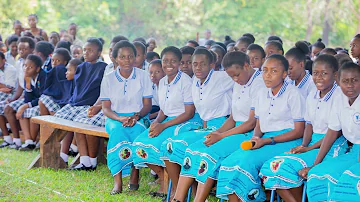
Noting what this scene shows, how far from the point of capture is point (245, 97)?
5039 millimetres

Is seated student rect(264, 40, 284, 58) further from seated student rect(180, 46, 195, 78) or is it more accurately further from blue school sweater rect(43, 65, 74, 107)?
blue school sweater rect(43, 65, 74, 107)

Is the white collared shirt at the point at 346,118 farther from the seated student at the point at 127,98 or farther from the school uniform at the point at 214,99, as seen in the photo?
the seated student at the point at 127,98

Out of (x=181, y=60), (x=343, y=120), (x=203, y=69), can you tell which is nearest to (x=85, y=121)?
(x=181, y=60)

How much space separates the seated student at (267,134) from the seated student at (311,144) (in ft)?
0.33

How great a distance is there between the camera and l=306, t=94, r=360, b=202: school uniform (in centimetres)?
385

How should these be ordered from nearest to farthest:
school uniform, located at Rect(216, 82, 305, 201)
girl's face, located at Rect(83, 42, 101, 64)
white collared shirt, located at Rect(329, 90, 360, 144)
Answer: white collared shirt, located at Rect(329, 90, 360, 144)
school uniform, located at Rect(216, 82, 305, 201)
girl's face, located at Rect(83, 42, 101, 64)

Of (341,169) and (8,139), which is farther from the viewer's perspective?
(8,139)

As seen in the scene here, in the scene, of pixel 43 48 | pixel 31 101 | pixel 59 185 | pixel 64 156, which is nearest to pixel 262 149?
pixel 59 185

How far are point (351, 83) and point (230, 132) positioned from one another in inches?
45.8

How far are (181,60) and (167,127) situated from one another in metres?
0.78

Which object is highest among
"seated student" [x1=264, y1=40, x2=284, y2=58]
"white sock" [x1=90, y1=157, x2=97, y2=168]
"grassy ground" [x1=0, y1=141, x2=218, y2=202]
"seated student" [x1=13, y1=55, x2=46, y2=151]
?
"seated student" [x1=264, y1=40, x2=284, y2=58]

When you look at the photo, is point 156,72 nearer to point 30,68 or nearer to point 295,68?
point 295,68

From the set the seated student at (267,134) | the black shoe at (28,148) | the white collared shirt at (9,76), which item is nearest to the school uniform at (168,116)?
the seated student at (267,134)

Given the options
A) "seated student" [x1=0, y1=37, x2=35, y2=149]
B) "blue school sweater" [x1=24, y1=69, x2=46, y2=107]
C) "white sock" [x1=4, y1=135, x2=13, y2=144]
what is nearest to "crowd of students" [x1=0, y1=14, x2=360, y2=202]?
"blue school sweater" [x1=24, y1=69, x2=46, y2=107]
